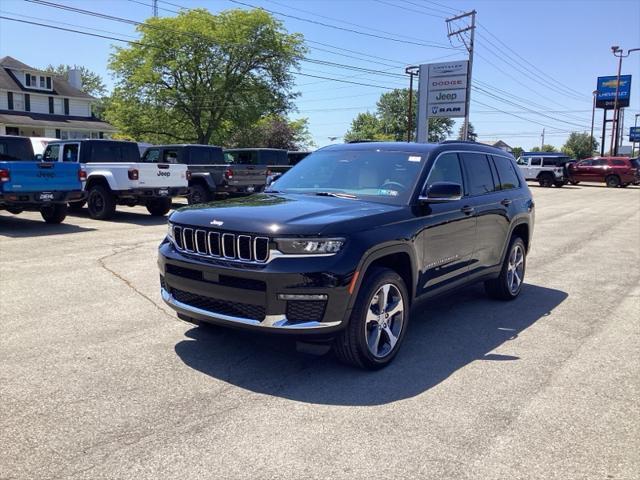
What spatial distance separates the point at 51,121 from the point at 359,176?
50.8m

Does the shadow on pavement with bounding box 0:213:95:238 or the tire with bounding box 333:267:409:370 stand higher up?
the tire with bounding box 333:267:409:370

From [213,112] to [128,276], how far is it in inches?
1618

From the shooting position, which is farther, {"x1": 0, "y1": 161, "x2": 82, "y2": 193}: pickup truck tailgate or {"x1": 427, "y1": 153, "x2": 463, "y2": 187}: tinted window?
{"x1": 0, "y1": 161, "x2": 82, "y2": 193}: pickup truck tailgate

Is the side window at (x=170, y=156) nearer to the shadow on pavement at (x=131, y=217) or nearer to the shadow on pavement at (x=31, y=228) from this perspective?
the shadow on pavement at (x=131, y=217)

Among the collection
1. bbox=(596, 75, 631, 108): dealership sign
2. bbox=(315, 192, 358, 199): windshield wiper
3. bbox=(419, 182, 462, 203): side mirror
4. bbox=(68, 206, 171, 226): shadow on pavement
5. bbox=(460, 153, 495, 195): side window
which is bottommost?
bbox=(68, 206, 171, 226): shadow on pavement

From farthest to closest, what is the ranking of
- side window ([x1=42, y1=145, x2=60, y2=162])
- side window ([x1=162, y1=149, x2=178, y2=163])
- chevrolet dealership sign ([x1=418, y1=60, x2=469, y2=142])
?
chevrolet dealership sign ([x1=418, y1=60, x2=469, y2=142])
side window ([x1=162, y1=149, x2=178, y2=163])
side window ([x1=42, y1=145, x2=60, y2=162])

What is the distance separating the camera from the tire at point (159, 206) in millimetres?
15617

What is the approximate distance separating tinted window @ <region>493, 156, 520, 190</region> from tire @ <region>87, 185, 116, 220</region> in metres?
10.3

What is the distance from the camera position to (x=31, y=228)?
492 inches

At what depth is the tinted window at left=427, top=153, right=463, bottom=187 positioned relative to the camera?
5.23 meters

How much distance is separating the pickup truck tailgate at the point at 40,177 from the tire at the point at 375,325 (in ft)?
32.9

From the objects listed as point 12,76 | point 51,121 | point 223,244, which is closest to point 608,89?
point 51,121

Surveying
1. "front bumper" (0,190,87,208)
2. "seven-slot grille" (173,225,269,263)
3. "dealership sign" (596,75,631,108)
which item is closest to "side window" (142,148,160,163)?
"front bumper" (0,190,87,208)

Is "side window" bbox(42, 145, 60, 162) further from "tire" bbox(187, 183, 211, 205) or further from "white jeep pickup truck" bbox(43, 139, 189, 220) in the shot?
"tire" bbox(187, 183, 211, 205)
